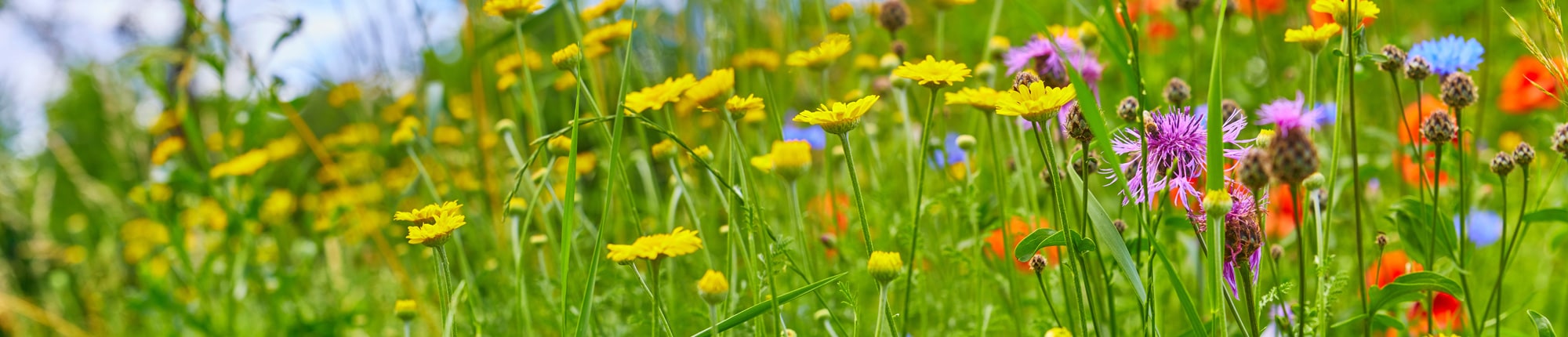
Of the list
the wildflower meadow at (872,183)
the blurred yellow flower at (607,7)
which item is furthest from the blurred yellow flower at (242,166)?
the blurred yellow flower at (607,7)

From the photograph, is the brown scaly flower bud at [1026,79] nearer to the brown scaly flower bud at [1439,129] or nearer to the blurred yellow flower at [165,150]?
the brown scaly flower bud at [1439,129]

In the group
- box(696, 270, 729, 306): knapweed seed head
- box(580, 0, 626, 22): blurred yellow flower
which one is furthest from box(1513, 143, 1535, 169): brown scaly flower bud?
box(580, 0, 626, 22): blurred yellow flower

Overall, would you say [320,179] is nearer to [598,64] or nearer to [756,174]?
[598,64]

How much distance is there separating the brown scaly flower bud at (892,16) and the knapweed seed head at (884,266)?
Result: 2.38 feet

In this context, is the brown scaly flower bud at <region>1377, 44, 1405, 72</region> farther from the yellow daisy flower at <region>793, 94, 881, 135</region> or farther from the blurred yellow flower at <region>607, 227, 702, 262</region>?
the blurred yellow flower at <region>607, 227, 702, 262</region>

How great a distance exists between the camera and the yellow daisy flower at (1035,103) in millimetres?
583

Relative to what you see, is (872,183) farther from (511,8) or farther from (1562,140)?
(1562,140)

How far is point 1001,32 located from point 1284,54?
2.49 ft

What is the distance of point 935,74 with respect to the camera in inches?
25.5

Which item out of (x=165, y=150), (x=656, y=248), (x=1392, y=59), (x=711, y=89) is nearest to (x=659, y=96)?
(x=711, y=89)

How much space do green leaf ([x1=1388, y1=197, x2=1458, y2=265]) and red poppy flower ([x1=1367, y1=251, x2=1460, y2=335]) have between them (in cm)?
4

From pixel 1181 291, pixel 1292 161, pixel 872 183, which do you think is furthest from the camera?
pixel 872 183

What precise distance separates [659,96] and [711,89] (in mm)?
77

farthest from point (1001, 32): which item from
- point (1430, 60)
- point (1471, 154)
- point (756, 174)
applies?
point (1430, 60)
